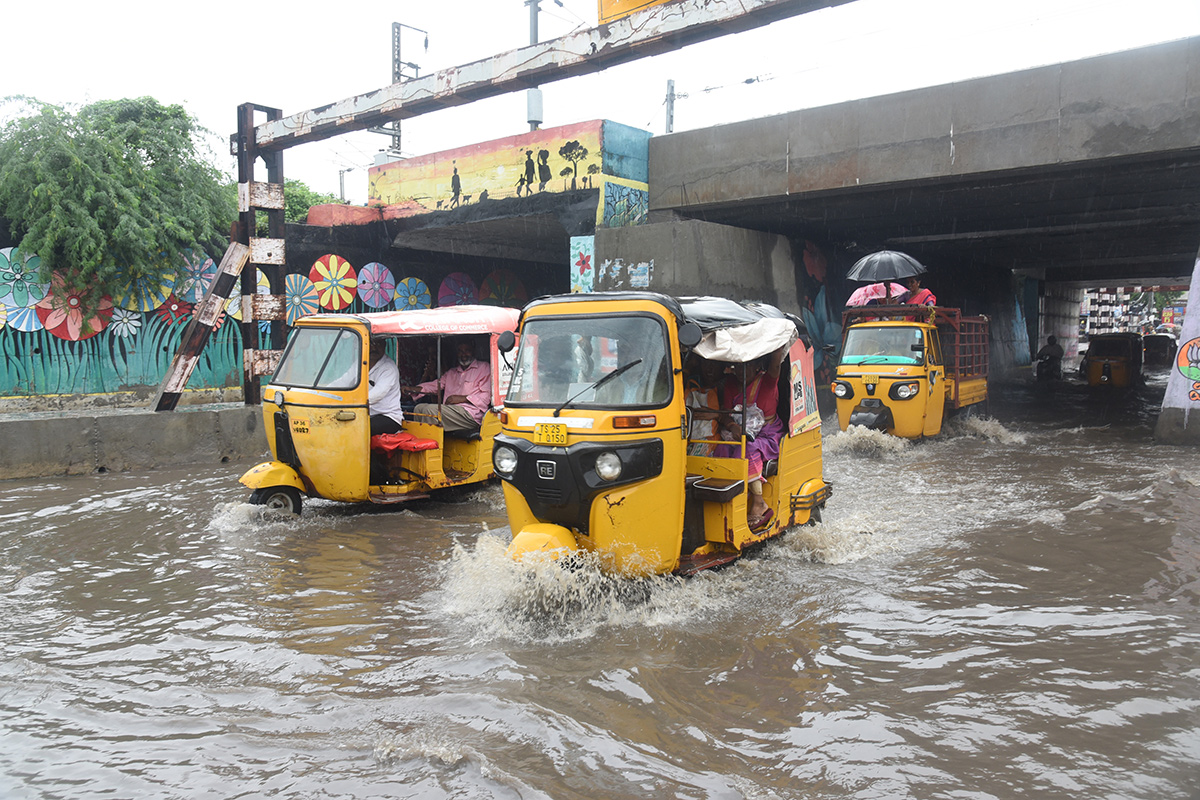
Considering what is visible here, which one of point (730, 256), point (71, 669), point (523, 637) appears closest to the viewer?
point (71, 669)

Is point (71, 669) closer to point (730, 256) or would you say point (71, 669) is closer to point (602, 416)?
point (602, 416)

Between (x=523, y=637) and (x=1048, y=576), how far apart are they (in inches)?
169

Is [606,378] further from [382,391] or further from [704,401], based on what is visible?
[382,391]

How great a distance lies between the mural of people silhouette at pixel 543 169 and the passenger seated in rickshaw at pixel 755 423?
11606 millimetres

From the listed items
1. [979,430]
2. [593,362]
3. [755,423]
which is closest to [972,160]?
[979,430]

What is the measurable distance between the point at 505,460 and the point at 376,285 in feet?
53.6

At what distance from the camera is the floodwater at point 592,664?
3.73 meters

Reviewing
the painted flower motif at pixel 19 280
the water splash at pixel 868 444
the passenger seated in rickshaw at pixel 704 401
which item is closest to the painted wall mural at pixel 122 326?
the painted flower motif at pixel 19 280

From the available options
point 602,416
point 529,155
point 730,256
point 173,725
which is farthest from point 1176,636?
point 529,155

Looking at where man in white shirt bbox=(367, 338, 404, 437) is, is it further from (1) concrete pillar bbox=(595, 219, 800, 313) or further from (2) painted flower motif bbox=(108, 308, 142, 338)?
(2) painted flower motif bbox=(108, 308, 142, 338)

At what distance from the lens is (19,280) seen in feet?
49.6

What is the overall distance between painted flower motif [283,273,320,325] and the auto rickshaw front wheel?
11318 mm

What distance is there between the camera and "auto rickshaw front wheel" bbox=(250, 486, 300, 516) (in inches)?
337

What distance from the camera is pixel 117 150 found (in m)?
16.2
